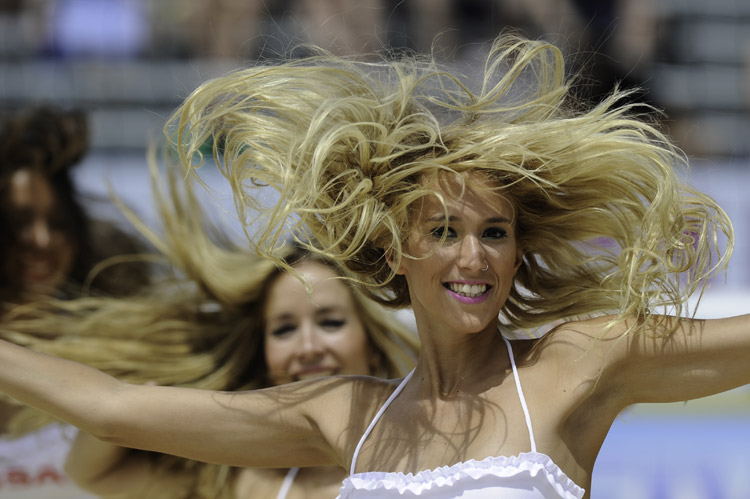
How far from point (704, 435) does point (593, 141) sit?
231 cm

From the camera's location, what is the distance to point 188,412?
2.30 metres

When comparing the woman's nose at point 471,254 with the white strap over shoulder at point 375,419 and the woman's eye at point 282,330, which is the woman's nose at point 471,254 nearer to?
the white strap over shoulder at point 375,419

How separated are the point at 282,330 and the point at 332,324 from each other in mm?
148

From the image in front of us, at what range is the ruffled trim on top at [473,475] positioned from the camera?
203cm

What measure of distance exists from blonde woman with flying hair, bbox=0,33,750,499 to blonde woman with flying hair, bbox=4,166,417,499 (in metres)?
0.56

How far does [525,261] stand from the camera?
2.44 m

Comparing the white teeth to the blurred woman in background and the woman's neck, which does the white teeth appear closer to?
the woman's neck

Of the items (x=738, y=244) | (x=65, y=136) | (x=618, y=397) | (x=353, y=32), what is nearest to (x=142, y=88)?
(x=353, y=32)

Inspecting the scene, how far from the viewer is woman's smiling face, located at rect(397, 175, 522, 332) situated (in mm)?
2170

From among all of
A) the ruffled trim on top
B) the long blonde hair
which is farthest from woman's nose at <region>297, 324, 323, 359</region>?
the ruffled trim on top

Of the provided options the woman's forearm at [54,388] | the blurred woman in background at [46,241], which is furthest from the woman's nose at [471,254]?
the blurred woman in background at [46,241]

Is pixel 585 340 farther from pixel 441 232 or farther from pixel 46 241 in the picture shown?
pixel 46 241

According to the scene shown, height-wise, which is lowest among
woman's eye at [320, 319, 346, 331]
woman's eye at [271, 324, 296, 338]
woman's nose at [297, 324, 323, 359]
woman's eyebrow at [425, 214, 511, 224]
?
woman's eye at [271, 324, 296, 338]

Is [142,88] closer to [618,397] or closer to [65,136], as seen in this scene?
[65,136]
